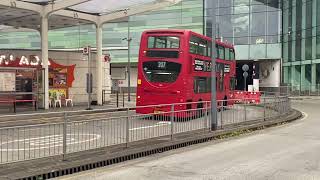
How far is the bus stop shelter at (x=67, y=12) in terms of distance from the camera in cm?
2706

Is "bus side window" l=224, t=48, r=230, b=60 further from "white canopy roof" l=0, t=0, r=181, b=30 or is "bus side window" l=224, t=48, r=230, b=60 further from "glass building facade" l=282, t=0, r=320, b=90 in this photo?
"glass building facade" l=282, t=0, r=320, b=90

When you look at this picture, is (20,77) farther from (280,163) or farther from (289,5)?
(289,5)

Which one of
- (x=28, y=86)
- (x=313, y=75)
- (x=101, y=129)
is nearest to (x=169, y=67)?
(x=28, y=86)

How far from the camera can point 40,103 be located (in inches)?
1181

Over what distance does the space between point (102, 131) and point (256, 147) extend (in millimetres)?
4662

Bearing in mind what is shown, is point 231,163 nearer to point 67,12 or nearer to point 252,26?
point 67,12

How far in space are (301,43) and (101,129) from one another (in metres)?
50.2

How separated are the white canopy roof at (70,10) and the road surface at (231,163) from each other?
14.0m

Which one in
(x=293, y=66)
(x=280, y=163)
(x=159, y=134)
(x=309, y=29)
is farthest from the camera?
(x=293, y=66)

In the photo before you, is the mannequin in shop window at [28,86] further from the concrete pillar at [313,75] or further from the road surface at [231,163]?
the concrete pillar at [313,75]

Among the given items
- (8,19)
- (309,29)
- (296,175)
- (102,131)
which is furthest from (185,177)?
(309,29)

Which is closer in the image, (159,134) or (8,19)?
(159,134)

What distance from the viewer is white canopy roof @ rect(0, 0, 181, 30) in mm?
26922

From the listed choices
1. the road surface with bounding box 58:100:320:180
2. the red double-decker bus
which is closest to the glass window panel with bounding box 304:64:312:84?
the red double-decker bus
